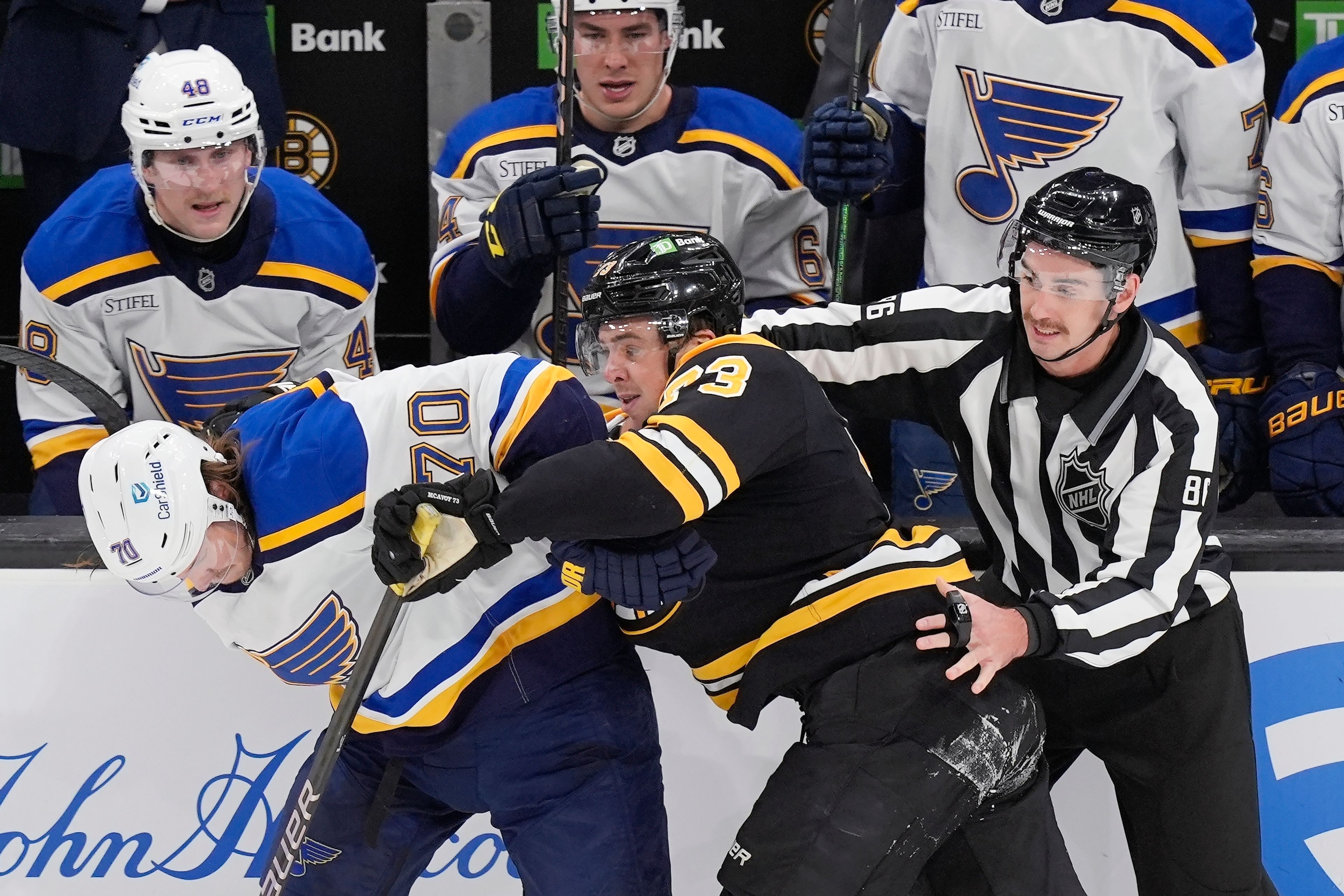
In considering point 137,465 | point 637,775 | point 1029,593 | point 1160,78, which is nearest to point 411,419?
point 137,465

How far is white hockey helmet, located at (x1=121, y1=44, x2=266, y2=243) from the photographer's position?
297 centimetres

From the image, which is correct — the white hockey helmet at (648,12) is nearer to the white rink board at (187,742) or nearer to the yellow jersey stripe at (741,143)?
the yellow jersey stripe at (741,143)

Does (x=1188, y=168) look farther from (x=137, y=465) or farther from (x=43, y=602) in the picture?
(x=43, y=602)

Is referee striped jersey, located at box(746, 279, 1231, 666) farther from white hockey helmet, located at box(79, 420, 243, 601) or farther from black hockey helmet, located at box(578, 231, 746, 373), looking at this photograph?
white hockey helmet, located at box(79, 420, 243, 601)

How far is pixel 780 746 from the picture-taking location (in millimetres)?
2914

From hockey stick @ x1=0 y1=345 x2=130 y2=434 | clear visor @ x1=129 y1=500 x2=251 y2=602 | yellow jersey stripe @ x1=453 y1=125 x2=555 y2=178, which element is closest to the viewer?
clear visor @ x1=129 y1=500 x2=251 y2=602

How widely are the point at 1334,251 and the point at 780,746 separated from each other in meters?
1.47

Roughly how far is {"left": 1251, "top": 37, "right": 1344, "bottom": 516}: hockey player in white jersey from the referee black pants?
550 mm

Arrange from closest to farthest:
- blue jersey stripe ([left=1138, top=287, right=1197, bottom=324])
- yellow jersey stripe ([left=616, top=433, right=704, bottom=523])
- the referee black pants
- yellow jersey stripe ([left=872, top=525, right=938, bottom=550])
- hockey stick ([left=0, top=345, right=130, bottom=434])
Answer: yellow jersey stripe ([left=616, top=433, right=704, bottom=523]) < yellow jersey stripe ([left=872, top=525, right=938, bottom=550]) < the referee black pants < hockey stick ([left=0, top=345, right=130, bottom=434]) < blue jersey stripe ([left=1138, top=287, right=1197, bottom=324])

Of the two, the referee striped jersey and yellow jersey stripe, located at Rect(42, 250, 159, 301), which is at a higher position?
yellow jersey stripe, located at Rect(42, 250, 159, 301)

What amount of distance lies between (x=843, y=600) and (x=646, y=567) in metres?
0.38

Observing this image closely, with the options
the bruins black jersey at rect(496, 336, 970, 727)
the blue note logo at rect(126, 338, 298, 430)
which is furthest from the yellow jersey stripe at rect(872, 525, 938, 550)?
the blue note logo at rect(126, 338, 298, 430)

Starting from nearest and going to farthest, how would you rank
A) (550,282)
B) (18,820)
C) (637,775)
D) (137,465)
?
1. (137,465)
2. (637,775)
3. (18,820)
4. (550,282)

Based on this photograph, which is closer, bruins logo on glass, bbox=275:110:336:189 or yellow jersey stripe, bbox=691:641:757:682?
yellow jersey stripe, bbox=691:641:757:682
